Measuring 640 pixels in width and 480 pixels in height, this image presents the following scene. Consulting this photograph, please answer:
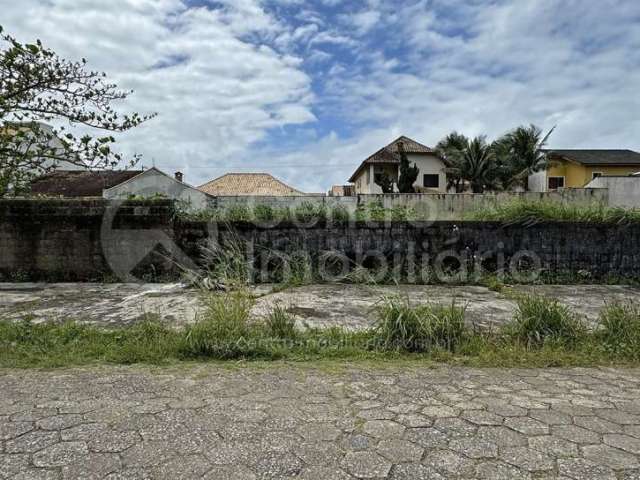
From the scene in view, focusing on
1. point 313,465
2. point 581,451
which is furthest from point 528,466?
point 313,465

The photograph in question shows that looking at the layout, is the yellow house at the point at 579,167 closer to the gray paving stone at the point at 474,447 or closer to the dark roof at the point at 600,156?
the dark roof at the point at 600,156

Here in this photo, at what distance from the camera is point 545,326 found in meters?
3.80

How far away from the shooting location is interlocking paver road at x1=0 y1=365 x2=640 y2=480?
1.86 metres

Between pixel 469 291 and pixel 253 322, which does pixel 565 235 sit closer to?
pixel 469 291

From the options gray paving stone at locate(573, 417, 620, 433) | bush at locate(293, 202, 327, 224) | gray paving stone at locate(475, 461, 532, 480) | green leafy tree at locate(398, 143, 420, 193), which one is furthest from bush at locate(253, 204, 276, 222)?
green leafy tree at locate(398, 143, 420, 193)

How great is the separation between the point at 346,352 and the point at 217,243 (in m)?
4.53

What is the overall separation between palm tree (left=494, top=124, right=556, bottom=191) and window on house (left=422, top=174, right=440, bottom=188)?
4338mm

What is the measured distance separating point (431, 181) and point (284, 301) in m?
25.4

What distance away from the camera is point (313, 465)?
6.16 feet

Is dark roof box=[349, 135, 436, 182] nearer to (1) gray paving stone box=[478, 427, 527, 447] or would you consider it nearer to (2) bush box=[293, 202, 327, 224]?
(2) bush box=[293, 202, 327, 224]

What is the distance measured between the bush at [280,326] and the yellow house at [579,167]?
2858cm

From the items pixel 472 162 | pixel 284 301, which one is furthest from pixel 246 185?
pixel 284 301

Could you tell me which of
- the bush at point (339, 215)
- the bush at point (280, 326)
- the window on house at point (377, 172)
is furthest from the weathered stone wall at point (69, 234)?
the window on house at point (377, 172)

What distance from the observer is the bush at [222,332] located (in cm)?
342
